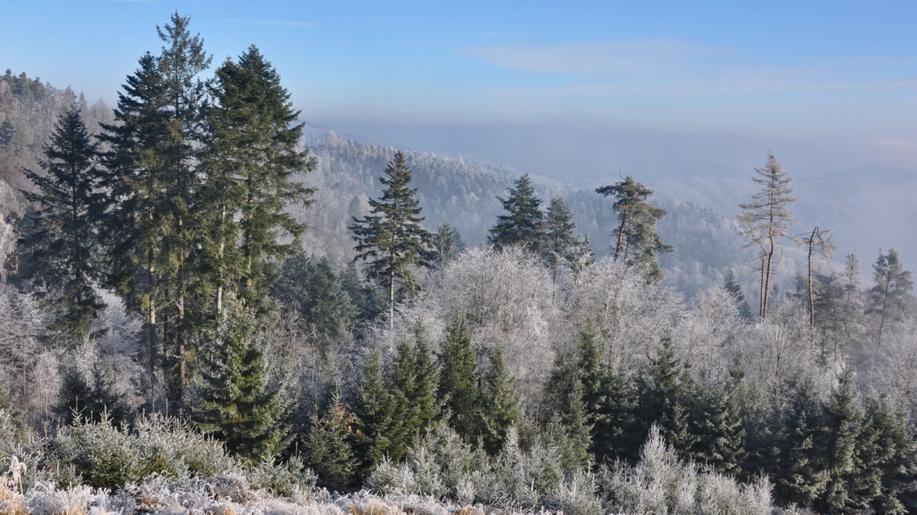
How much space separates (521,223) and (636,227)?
7.40 metres

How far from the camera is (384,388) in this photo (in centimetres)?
2005

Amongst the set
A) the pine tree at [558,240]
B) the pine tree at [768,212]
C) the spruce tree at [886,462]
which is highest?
the pine tree at [768,212]

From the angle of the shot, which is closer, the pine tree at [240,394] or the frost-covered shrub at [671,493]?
the frost-covered shrub at [671,493]

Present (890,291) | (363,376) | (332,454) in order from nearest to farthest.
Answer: (332,454)
(363,376)
(890,291)

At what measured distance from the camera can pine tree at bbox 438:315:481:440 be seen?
2238cm

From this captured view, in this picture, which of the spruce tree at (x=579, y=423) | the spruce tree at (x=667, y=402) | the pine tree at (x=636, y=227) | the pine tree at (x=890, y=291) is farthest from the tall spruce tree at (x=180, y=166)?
the pine tree at (x=890, y=291)

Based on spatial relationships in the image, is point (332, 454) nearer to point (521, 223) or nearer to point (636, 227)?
point (636, 227)

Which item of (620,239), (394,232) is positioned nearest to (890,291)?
(620,239)

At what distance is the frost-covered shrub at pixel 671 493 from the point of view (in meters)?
15.6

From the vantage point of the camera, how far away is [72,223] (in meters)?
25.4

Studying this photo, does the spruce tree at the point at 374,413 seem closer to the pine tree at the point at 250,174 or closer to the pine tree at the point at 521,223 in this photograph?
the pine tree at the point at 250,174

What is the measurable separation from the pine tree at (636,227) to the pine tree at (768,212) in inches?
180

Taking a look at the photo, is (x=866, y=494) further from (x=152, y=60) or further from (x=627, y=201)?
(x=152, y=60)

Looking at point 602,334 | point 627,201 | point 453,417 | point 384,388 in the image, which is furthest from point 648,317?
point 384,388
